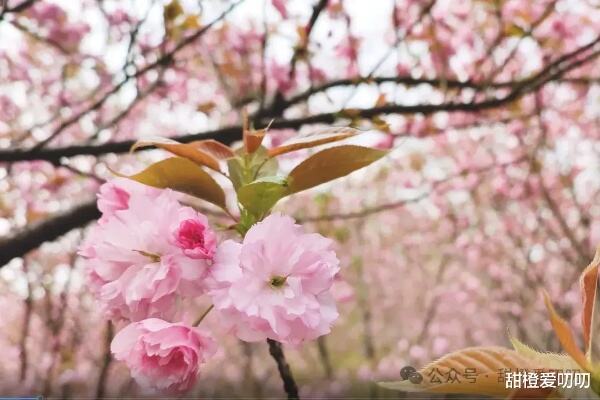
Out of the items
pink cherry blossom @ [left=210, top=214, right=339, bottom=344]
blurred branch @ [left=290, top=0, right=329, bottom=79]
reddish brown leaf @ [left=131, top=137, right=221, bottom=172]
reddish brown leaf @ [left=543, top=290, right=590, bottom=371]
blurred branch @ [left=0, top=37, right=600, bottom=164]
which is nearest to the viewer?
reddish brown leaf @ [left=543, top=290, right=590, bottom=371]

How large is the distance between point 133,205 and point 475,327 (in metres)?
8.44

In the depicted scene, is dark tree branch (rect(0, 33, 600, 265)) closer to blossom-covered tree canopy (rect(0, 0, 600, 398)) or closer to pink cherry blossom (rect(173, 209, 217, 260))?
blossom-covered tree canopy (rect(0, 0, 600, 398))

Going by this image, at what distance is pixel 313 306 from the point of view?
24.5 inches

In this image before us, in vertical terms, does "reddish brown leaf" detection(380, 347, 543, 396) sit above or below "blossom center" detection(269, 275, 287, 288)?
below

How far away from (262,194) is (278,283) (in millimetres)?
112

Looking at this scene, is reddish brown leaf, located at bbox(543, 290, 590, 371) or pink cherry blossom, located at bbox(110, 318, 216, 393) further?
pink cherry blossom, located at bbox(110, 318, 216, 393)

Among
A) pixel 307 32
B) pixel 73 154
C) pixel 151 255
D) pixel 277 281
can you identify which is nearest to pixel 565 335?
pixel 277 281

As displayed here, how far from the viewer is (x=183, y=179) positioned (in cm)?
73

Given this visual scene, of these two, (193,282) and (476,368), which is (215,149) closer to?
(193,282)

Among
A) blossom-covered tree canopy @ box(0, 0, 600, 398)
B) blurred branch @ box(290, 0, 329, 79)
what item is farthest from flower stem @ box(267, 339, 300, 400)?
blurred branch @ box(290, 0, 329, 79)

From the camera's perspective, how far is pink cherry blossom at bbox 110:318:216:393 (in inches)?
24.7

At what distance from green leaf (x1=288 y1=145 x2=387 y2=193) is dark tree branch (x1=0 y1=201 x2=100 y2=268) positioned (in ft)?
3.05

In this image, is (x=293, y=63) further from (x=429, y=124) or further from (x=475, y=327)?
(x=475, y=327)

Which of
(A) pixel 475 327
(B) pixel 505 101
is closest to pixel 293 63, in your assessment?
(B) pixel 505 101
